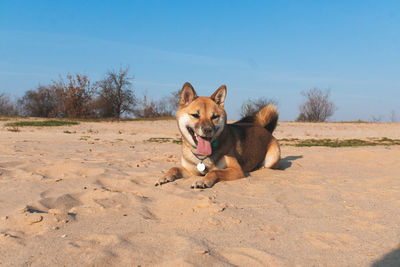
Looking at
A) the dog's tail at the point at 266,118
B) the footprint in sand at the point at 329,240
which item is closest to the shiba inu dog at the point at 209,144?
the dog's tail at the point at 266,118

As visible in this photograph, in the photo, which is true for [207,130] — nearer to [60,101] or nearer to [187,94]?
[187,94]

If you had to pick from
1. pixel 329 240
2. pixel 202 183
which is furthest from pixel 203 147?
pixel 329 240

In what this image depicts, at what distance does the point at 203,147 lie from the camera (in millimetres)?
4559

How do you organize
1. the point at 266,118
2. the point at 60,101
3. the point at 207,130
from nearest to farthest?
the point at 207,130 < the point at 266,118 < the point at 60,101

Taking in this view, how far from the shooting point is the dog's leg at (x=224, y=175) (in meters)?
4.15

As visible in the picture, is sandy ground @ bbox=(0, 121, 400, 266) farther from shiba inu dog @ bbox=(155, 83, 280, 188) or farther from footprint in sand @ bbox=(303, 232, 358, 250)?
shiba inu dog @ bbox=(155, 83, 280, 188)

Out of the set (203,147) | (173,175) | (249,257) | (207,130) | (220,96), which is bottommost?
(249,257)

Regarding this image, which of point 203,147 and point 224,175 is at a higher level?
point 203,147

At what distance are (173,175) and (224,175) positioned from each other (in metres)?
0.74

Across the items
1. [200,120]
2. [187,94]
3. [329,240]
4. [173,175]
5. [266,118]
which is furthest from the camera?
[266,118]

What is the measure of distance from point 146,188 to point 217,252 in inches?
78.7

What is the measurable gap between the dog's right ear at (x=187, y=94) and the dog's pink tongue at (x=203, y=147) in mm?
697

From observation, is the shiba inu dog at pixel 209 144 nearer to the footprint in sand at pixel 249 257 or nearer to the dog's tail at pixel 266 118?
the dog's tail at pixel 266 118

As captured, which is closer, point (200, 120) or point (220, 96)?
point (200, 120)
